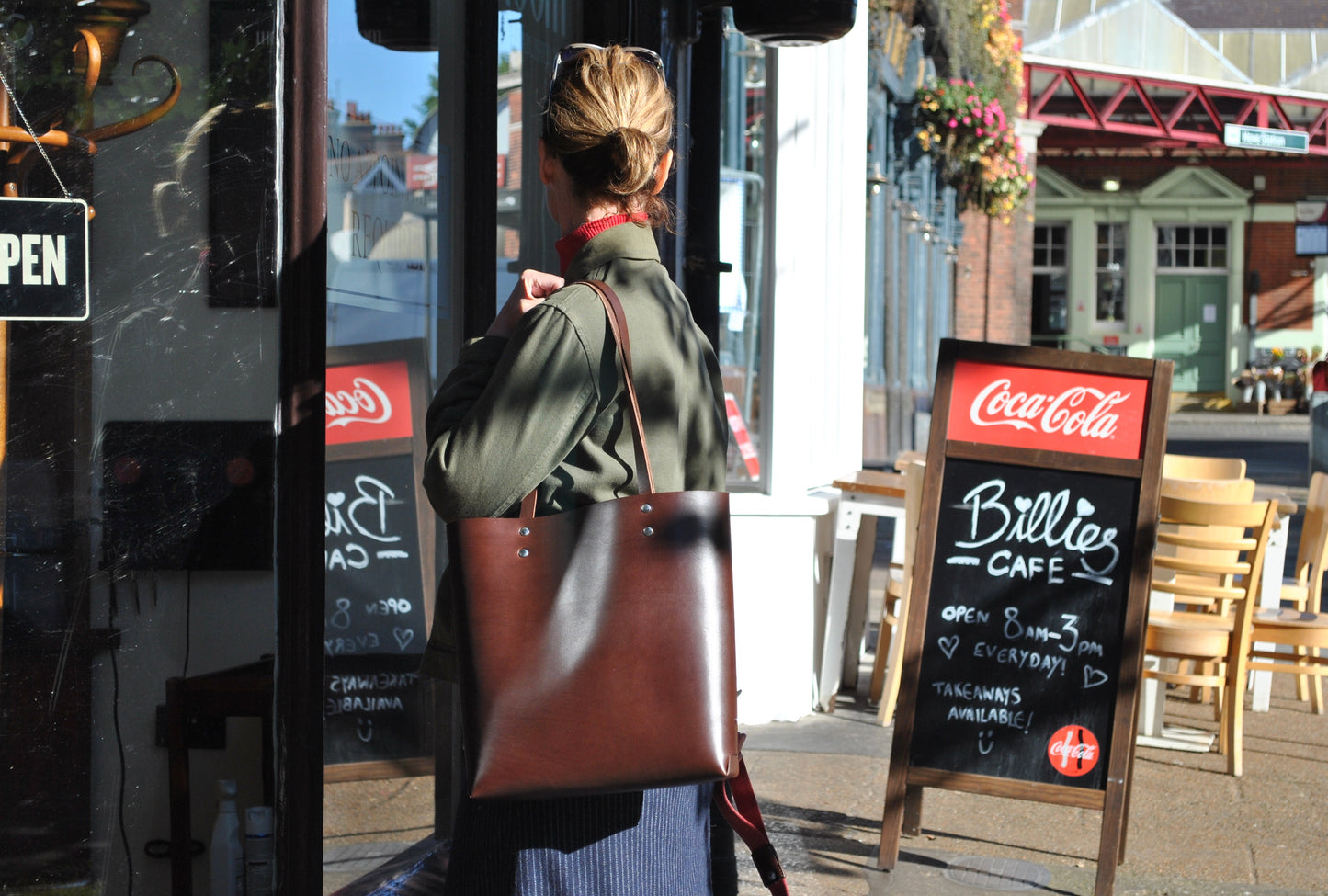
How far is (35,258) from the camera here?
213cm

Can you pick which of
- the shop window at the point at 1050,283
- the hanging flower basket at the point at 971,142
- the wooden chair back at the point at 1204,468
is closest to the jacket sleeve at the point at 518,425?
the wooden chair back at the point at 1204,468

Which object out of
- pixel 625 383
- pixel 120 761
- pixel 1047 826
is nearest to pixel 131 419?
pixel 120 761

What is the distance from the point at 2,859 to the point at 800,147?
4.37m

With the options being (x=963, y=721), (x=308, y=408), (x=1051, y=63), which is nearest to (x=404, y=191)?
(x=308, y=408)

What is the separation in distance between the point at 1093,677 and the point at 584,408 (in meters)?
2.65

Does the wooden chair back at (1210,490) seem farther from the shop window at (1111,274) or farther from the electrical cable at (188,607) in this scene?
the shop window at (1111,274)

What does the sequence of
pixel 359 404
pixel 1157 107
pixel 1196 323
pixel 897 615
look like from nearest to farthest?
1. pixel 359 404
2. pixel 897 615
3. pixel 1157 107
4. pixel 1196 323

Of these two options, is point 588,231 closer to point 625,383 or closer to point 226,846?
point 625,383

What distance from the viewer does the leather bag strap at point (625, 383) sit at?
1.70 m

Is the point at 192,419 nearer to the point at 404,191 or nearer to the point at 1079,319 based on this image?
the point at 404,191

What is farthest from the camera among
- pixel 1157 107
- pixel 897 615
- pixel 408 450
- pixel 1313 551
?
pixel 1157 107

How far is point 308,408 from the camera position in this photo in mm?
2393

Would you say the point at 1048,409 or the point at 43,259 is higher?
the point at 43,259

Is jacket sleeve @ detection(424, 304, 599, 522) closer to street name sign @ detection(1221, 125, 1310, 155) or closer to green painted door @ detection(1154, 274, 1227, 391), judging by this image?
street name sign @ detection(1221, 125, 1310, 155)
